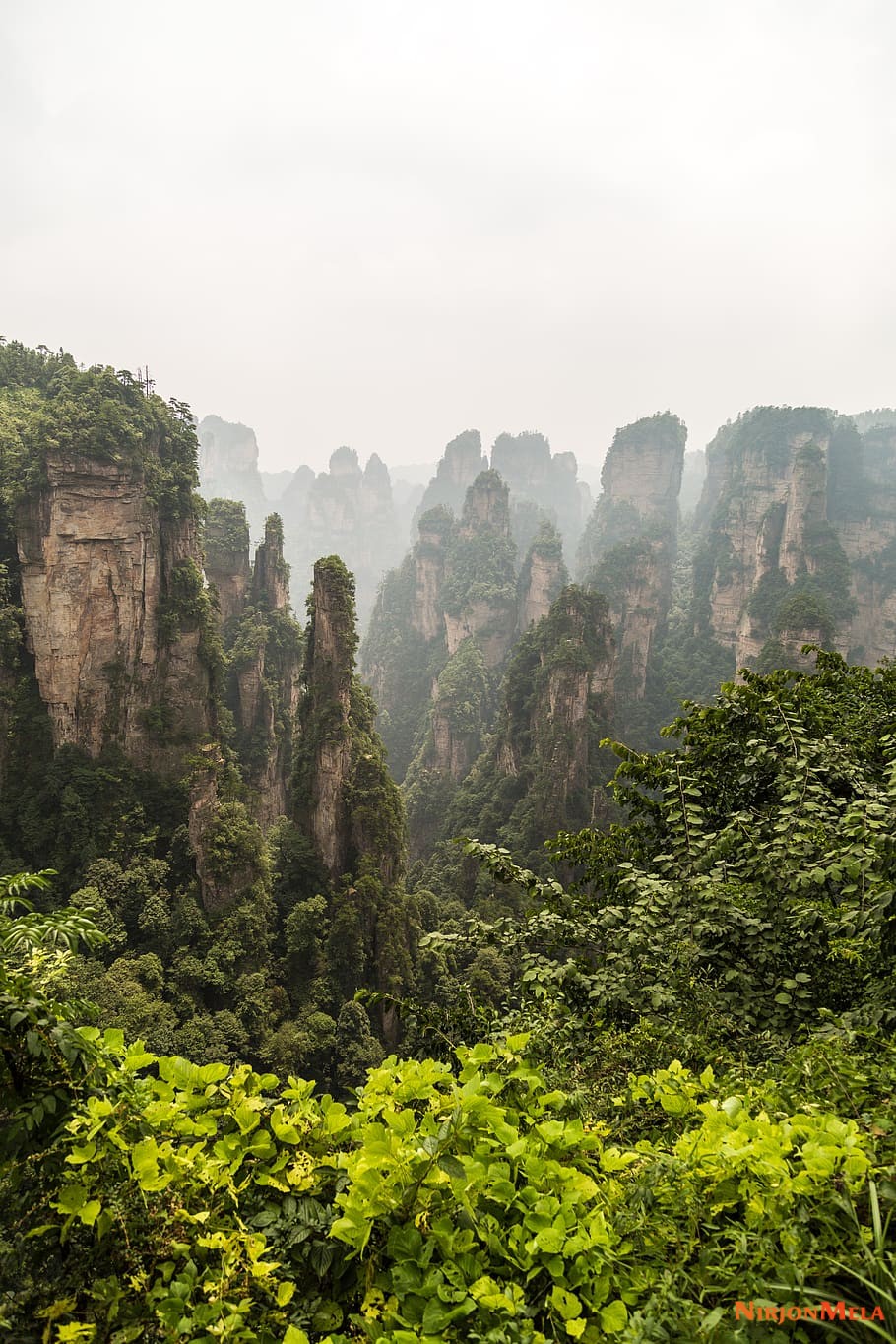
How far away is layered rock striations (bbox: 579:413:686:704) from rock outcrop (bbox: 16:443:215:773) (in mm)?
Result: 41235

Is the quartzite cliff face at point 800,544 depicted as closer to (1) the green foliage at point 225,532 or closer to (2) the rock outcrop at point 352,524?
(1) the green foliage at point 225,532

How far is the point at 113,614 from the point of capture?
75.4 ft

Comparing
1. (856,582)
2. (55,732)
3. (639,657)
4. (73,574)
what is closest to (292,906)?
(55,732)

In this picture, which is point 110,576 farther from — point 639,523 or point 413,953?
point 639,523

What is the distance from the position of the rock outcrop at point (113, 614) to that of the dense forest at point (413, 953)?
119 mm

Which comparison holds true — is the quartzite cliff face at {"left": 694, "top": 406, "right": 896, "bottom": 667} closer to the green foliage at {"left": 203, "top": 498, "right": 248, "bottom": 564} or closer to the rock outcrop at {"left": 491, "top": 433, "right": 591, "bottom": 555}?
the green foliage at {"left": 203, "top": 498, "right": 248, "bottom": 564}

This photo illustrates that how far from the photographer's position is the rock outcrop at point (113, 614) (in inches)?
849

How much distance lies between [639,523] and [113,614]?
2682 inches

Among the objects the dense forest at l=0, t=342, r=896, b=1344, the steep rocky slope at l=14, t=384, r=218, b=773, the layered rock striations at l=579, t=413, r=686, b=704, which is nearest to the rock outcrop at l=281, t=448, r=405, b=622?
the layered rock striations at l=579, t=413, r=686, b=704

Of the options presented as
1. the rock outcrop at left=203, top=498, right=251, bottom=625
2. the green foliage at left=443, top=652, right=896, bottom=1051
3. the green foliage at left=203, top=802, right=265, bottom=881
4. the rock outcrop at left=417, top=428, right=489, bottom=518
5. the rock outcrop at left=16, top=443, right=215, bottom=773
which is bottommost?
the green foliage at left=203, top=802, right=265, bottom=881

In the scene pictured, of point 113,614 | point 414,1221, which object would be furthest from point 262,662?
point 414,1221

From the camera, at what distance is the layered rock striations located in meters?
58.8

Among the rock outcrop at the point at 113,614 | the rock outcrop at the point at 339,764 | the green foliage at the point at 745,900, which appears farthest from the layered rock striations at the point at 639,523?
the green foliage at the point at 745,900

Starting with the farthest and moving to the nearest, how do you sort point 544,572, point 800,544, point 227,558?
point 544,572 < point 800,544 < point 227,558
